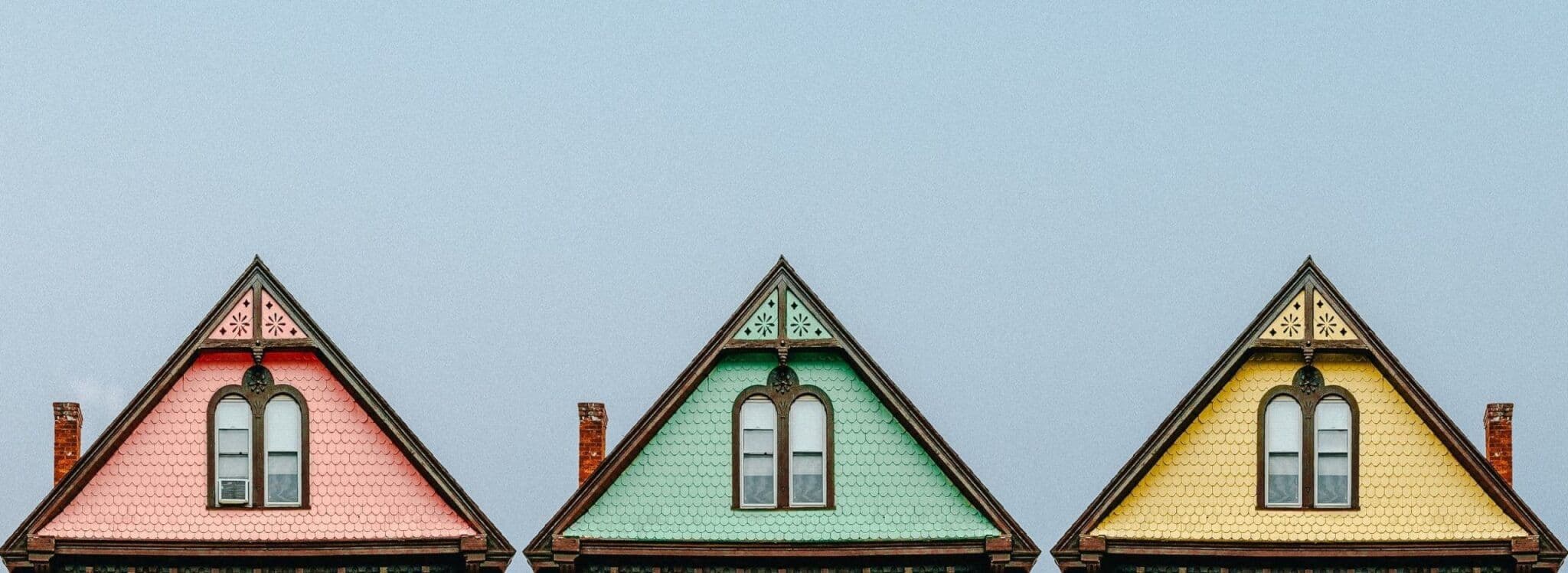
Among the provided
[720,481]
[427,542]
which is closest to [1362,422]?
Answer: [720,481]

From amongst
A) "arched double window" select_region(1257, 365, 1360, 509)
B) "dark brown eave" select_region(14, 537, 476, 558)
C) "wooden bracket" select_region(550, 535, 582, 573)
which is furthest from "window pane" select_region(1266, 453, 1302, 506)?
"dark brown eave" select_region(14, 537, 476, 558)

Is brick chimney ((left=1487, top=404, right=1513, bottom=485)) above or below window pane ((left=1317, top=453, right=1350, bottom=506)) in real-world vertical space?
above

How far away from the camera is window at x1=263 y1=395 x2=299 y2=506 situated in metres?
49.0

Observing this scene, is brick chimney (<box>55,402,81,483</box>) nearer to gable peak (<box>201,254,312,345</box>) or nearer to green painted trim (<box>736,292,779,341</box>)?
gable peak (<box>201,254,312,345</box>)

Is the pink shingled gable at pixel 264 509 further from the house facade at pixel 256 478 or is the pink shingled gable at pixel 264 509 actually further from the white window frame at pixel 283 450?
the white window frame at pixel 283 450

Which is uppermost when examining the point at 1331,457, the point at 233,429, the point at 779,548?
the point at 233,429

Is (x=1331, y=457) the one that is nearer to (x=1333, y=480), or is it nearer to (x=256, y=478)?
(x=1333, y=480)

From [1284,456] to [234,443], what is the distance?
52.3 ft

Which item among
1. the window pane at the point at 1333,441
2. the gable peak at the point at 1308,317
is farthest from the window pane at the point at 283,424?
the window pane at the point at 1333,441

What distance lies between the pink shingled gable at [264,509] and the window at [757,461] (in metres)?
4.25

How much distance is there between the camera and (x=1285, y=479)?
48.8 metres

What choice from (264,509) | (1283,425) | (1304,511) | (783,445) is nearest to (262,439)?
(264,509)

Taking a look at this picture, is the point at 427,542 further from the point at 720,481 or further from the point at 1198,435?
the point at 1198,435

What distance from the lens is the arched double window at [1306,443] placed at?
48719mm
